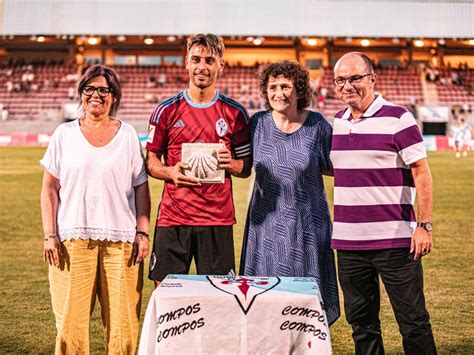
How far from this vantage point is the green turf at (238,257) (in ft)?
18.9

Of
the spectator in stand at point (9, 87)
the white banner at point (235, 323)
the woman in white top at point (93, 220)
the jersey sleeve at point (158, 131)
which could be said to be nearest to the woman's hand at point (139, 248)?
the woman in white top at point (93, 220)

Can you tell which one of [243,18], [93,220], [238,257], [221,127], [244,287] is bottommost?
[238,257]

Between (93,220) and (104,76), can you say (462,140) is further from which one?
(93,220)

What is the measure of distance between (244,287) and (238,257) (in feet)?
19.1

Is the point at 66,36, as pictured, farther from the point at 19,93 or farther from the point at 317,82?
the point at 317,82

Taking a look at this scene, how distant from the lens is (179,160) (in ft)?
14.2

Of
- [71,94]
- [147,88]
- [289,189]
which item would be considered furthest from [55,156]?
[147,88]

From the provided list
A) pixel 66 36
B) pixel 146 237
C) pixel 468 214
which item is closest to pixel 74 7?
pixel 66 36

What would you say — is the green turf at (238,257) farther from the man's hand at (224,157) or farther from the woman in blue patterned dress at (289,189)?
the man's hand at (224,157)

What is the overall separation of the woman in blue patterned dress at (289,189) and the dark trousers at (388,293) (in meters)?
0.12

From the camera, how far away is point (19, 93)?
151ft

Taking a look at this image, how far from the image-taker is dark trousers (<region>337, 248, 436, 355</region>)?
165 inches

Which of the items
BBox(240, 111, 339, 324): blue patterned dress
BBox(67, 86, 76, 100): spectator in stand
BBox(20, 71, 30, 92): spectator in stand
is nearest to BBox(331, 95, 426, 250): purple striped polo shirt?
BBox(240, 111, 339, 324): blue patterned dress

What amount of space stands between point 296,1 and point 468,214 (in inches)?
1426
